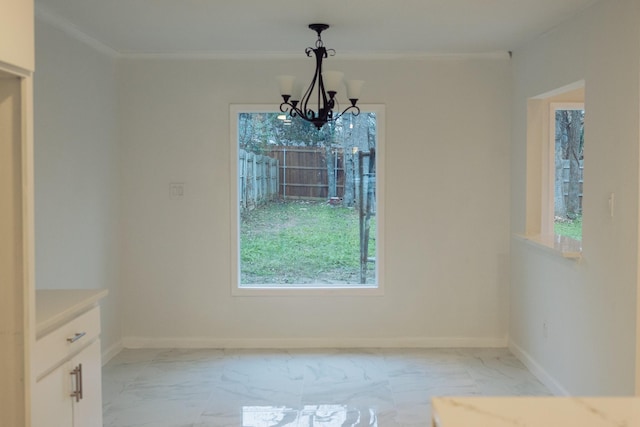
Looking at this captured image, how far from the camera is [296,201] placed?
5.10 meters

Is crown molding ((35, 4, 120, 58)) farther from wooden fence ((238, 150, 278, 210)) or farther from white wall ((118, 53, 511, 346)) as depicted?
wooden fence ((238, 150, 278, 210))

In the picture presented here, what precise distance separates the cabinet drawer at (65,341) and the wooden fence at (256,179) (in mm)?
2495

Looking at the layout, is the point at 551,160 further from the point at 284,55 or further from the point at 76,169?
the point at 76,169

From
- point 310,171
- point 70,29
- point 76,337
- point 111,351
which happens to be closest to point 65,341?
point 76,337

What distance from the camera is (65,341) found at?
229cm

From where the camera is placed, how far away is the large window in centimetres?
501

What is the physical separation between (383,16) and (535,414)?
2834 millimetres

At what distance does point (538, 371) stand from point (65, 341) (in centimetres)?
314

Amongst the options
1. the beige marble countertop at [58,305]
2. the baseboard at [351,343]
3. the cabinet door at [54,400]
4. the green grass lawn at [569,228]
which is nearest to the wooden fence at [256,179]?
the baseboard at [351,343]

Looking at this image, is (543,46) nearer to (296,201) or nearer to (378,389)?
(296,201)

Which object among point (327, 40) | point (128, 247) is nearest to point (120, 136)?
point (128, 247)

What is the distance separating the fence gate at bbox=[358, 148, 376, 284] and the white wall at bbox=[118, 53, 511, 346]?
154mm

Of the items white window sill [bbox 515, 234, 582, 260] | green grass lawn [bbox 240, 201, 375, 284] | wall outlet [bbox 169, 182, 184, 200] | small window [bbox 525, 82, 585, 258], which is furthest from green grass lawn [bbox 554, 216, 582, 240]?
wall outlet [bbox 169, 182, 184, 200]

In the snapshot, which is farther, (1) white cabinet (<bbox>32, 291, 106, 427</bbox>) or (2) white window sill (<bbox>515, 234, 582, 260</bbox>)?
(2) white window sill (<bbox>515, 234, 582, 260</bbox>)
